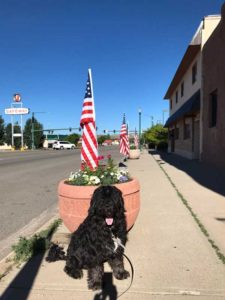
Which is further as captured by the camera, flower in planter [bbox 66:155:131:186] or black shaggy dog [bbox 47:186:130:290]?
flower in planter [bbox 66:155:131:186]

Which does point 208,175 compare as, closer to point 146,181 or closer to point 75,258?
point 146,181

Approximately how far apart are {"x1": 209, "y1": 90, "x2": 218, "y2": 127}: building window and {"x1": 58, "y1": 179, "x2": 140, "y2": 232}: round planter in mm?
12938

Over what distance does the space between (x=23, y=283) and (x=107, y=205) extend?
1.28m

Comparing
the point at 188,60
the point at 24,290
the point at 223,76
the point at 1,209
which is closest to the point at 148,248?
the point at 24,290

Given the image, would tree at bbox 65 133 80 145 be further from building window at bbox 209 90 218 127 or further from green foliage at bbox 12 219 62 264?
green foliage at bbox 12 219 62 264

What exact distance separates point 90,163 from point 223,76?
10.1 metres

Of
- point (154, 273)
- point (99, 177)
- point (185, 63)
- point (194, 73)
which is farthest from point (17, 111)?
point (154, 273)

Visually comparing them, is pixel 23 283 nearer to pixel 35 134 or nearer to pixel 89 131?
pixel 89 131

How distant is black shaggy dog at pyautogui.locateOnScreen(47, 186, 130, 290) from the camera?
393cm

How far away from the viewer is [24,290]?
12.7ft

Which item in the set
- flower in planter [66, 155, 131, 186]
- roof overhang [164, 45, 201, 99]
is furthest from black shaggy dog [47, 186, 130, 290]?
roof overhang [164, 45, 201, 99]

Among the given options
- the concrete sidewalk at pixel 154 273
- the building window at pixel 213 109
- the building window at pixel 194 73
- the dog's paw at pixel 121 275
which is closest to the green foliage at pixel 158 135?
the building window at pixel 194 73

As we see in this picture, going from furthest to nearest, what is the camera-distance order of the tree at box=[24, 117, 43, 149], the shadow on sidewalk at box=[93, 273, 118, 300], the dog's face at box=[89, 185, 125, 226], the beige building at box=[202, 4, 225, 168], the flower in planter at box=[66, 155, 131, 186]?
the tree at box=[24, 117, 43, 149] < the beige building at box=[202, 4, 225, 168] < the flower in planter at box=[66, 155, 131, 186] < the dog's face at box=[89, 185, 125, 226] < the shadow on sidewalk at box=[93, 273, 118, 300]

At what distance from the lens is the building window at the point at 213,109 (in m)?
17.5
